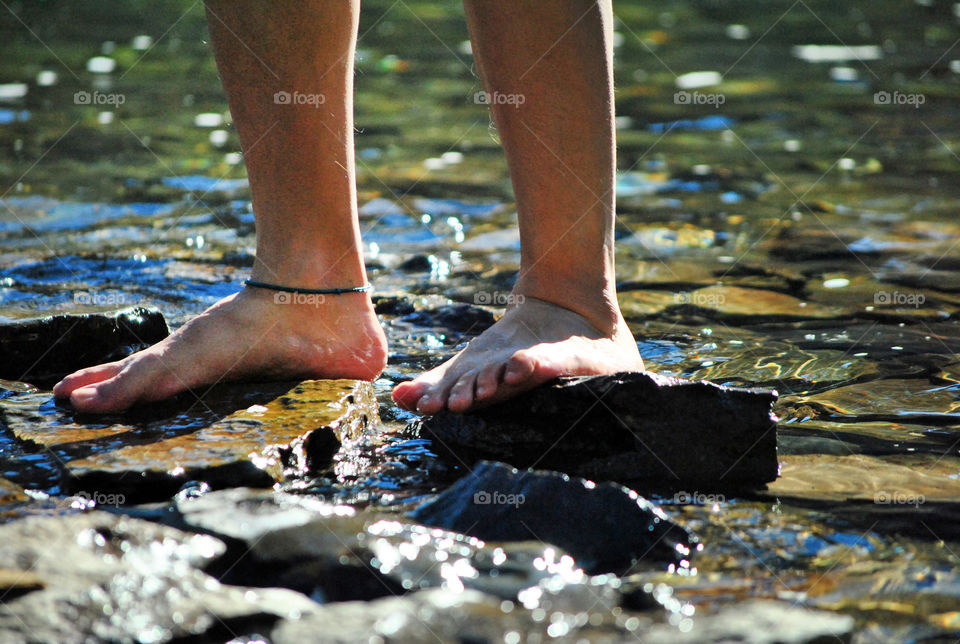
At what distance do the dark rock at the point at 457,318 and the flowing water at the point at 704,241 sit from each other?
0.04 m

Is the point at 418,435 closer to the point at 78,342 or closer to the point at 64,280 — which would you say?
the point at 78,342

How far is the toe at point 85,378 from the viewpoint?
2180 mm

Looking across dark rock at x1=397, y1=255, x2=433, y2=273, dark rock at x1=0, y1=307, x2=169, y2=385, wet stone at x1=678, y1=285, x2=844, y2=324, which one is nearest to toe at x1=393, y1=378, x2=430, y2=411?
dark rock at x1=0, y1=307, x2=169, y2=385

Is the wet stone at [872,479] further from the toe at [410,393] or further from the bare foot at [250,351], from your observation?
the bare foot at [250,351]

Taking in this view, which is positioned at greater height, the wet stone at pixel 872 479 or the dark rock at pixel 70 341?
the dark rock at pixel 70 341

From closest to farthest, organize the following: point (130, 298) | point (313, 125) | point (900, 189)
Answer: point (313, 125)
point (130, 298)
point (900, 189)

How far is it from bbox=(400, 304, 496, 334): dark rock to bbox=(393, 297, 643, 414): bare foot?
21.6 inches

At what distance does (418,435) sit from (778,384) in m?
0.87

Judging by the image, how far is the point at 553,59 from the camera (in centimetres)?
212

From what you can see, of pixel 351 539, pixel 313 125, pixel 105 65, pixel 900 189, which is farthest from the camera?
pixel 105 65

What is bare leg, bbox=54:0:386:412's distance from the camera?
220 cm

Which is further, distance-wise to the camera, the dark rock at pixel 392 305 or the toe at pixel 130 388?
the dark rock at pixel 392 305

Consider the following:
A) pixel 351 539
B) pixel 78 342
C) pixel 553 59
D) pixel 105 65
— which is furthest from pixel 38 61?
pixel 351 539

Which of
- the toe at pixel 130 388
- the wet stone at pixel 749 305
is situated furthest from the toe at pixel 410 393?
the wet stone at pixel 749 305
